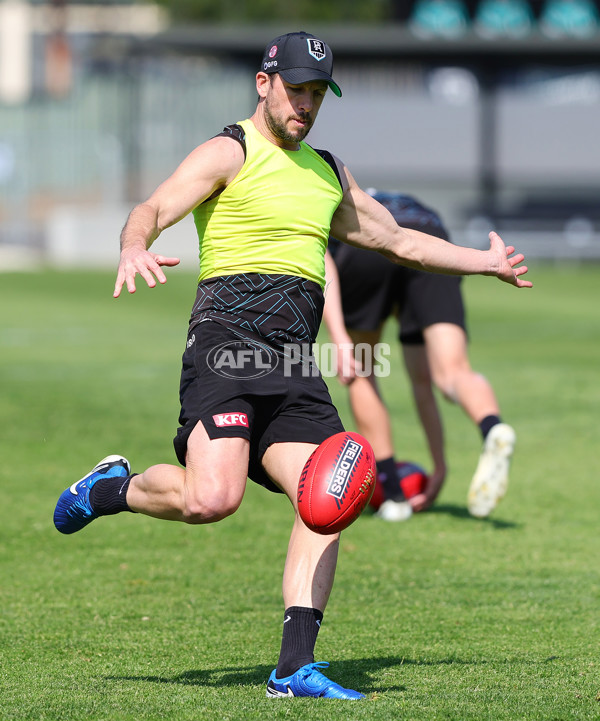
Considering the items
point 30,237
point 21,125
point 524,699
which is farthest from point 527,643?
point 21,125

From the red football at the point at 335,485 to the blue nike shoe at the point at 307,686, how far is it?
502 millimetres

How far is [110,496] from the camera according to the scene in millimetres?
4996

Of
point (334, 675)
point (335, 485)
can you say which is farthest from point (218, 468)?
point (334, 675)

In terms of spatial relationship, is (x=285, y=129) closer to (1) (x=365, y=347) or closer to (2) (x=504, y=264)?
(2) (x=504, y=264)

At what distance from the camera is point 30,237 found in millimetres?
43531

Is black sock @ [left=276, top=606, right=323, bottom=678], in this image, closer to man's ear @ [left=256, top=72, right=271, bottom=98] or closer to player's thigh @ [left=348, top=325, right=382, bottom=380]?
man's ear @ [left=256, top=72, right=271, bottom=98]

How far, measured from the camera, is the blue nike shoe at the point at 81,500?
507 centimetres

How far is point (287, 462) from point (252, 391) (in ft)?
0.98

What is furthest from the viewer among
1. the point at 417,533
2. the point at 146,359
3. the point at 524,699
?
the point at 146,359

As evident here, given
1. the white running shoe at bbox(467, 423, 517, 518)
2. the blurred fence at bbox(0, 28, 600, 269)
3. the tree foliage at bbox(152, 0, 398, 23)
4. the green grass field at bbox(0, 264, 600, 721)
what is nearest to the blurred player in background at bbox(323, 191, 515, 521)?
the white running shoe at bbox(467, 423, 517, 518)

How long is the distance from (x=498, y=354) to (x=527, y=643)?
37.4ft

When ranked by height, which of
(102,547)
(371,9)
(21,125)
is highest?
(371,9)

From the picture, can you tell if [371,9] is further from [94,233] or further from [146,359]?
[146,359]

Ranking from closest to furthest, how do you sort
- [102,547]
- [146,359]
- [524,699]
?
1. [524,699]
2. [102,547]
3. [146,359]
